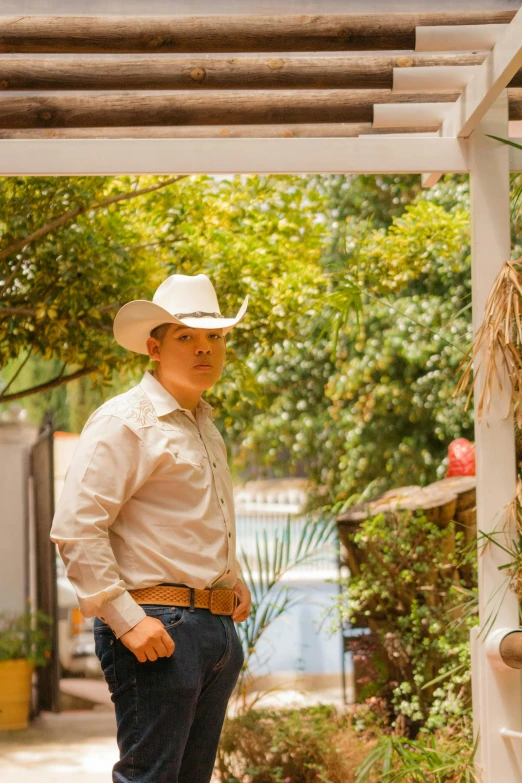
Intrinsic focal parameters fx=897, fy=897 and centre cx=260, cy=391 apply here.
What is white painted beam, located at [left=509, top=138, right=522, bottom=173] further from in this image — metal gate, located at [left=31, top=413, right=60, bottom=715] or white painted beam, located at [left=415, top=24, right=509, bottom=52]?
metal gate, located at [left=31, top=413, right=60, bottom=715]

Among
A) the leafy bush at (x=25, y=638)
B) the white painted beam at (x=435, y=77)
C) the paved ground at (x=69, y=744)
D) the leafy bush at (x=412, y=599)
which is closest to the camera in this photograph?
the white painted beam at (x=435, y=77)

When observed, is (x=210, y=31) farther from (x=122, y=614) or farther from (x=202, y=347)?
(x=122, y=614)

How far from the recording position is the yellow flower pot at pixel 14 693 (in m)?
5.79

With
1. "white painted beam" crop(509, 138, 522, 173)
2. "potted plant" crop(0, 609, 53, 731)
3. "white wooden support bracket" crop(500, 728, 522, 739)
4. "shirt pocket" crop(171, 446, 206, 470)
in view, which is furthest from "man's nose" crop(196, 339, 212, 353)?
"potted plant" crop(0, 609, 53, 731)

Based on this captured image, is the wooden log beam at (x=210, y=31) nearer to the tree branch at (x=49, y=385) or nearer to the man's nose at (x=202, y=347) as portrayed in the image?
the man's nose at (x=202, y=347)

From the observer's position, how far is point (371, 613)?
14.6 feet

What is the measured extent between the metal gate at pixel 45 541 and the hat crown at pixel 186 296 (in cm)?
423

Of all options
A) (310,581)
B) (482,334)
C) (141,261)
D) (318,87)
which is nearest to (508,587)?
(482,334)

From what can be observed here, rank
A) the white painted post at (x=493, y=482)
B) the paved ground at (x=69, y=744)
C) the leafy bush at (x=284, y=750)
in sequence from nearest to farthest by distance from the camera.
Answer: the white painted post at (x=493, y=482) → the leafy bush at (x=284, y=750) → the paved ground at (x=69, y=744)

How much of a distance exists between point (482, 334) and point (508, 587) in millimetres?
701

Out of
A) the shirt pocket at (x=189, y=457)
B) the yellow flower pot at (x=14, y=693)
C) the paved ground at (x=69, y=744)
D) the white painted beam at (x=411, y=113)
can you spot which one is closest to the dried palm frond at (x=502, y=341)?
the white painted beam at (x=411, y=113)

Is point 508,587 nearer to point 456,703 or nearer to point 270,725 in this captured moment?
point 456,703

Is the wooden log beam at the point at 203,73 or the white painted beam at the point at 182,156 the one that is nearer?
the white painted beam at the point at 182,156

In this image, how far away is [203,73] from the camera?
2.69 metres
